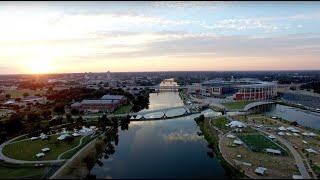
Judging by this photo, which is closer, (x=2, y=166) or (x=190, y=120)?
(x=2, y=166)

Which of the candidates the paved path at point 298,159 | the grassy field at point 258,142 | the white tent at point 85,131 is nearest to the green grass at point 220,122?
the grassy field at point 258,142

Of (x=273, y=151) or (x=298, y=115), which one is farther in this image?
(x=298, y=115)

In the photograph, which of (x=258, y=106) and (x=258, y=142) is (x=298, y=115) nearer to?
(x=258, y=106)

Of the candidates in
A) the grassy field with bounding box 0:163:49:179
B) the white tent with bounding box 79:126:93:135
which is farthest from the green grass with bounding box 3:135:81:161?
the white tent with bounding box 79:126:93:135

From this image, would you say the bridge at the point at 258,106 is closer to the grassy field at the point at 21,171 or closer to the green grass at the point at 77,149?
the green grass at the point at 77,149

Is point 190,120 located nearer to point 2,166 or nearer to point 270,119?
point 270,119

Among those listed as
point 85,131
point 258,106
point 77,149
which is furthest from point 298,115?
point 77,149

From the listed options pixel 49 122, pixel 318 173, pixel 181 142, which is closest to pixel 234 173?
pixel 318 173
